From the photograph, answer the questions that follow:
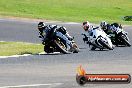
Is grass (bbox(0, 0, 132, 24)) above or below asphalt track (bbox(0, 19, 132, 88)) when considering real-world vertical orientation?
below

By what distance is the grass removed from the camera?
49.4m

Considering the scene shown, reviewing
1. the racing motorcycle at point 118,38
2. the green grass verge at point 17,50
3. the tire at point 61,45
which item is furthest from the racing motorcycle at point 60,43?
the racing motorcycle at point 118,38

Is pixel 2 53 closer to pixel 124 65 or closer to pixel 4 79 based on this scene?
pixel 124 65

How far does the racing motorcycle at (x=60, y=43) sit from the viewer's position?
2378cm

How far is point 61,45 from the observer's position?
24.0 metres

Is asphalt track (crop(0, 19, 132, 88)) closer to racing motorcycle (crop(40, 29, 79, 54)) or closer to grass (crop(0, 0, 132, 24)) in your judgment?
racing motorcycle (crop(40, 29, 79, 54))

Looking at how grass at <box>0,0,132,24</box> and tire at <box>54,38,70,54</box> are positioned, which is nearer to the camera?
tire at <box>54,38,70,54</box>

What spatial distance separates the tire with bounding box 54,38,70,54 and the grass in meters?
22.3

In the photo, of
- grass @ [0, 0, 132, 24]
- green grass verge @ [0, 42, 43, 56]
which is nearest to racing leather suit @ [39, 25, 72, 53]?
green grass verge @ [0, 42, 43, 56]

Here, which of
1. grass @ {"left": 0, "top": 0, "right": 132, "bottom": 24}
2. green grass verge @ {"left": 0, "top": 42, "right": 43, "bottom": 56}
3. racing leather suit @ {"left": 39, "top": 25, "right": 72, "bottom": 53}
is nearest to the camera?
green grass verge @ {"left": 0, "top": 42, "right": 43, "bottom": 56}

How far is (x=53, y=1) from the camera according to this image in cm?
6469

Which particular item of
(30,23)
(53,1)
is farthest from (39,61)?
(53,1)

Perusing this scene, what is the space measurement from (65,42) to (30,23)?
60.4ft

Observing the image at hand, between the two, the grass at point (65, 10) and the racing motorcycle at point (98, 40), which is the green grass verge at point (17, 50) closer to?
the racing motorcycle at point (98, 40)
